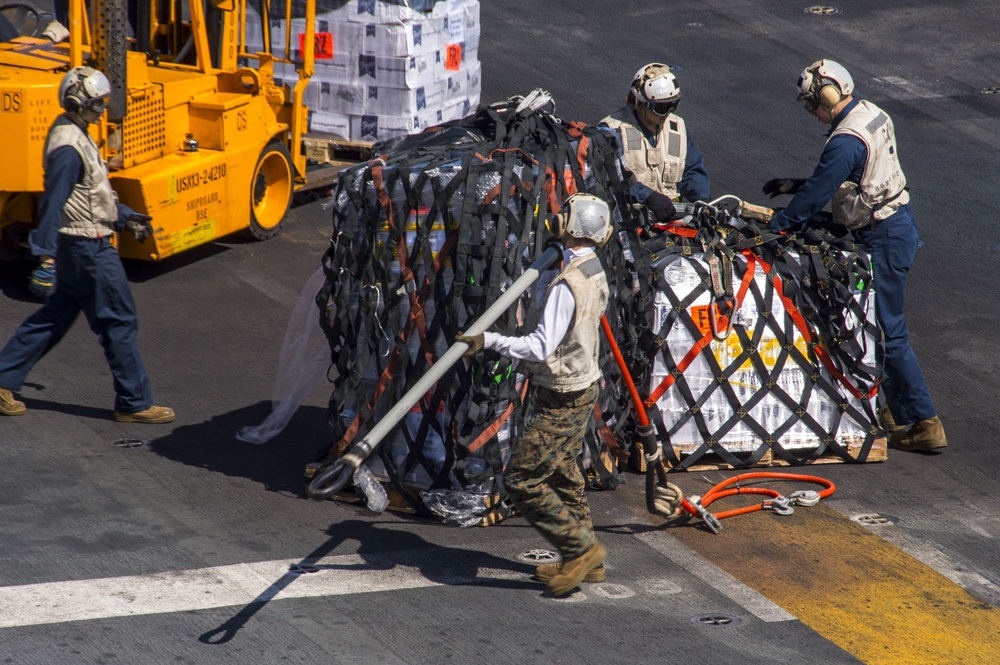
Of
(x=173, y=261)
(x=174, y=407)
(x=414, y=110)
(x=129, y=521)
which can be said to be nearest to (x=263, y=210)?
(x=173, y=261)

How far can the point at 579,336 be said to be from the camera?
6.06 meters

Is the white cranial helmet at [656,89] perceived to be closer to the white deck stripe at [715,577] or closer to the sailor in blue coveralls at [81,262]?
the white deck stripe at [715,577]

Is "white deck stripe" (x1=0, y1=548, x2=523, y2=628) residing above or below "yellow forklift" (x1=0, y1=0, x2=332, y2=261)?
below

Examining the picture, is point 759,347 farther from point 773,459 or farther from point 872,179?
point 872,179

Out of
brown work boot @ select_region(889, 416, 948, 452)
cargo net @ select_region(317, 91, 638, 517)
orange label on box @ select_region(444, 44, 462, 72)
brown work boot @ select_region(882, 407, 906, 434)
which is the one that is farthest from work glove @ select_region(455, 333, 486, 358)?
orange label on box @ select_region(444, 44, 462, 72)

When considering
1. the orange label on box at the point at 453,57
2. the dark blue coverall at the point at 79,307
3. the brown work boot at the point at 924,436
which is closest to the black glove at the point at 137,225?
the dark blue coverall at the point at 79,307

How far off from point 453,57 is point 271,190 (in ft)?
9.41

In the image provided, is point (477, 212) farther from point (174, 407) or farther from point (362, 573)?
point (174, 407)

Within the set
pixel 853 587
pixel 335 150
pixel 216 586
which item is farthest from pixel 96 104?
pixel 335 150

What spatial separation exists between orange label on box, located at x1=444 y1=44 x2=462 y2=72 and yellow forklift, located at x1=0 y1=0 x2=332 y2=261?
1.86 m

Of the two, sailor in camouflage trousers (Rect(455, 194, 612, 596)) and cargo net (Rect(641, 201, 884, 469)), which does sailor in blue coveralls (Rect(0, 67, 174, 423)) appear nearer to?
sailor in camouflage trousers (Rect(455, 194, 612, 596))

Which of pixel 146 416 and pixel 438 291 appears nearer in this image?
Result: pixel 438 291

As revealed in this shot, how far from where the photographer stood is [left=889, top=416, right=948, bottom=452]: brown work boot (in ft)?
27.0

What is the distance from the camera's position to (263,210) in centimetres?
1196
